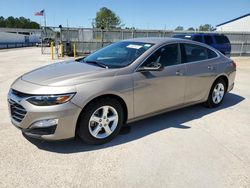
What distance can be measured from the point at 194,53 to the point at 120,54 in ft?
5.12

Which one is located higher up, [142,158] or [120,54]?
[120,54]

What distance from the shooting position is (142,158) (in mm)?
3186

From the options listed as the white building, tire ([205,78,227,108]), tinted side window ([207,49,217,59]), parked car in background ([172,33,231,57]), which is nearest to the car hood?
tinted side window ([207,49,217,59])

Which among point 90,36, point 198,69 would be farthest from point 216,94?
point 90,36

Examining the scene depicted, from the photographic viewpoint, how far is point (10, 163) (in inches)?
119

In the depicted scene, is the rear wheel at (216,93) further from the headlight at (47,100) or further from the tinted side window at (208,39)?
the tinted side window at (208,39)

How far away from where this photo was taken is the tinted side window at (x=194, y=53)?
14.7 ft

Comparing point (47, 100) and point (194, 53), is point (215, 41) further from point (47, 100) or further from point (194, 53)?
point (47, 100)

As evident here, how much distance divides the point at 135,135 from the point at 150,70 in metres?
1.08

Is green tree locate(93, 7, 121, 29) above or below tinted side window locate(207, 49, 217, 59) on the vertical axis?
above

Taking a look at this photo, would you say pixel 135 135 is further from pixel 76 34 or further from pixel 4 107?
pixel 76 34

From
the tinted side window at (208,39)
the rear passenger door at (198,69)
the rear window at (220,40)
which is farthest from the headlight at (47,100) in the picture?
the rear window at (220,40)

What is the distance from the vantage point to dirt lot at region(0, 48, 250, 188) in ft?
8.92

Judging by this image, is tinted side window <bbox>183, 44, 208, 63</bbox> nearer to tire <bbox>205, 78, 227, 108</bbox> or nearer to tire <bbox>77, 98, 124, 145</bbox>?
tire <bbox>205, 78, 227, 108</bbox>
